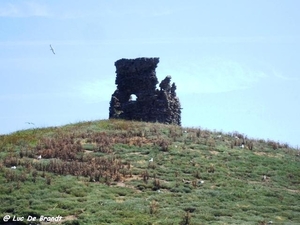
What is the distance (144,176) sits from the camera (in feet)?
73.1

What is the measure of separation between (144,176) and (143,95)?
1734 centimetres

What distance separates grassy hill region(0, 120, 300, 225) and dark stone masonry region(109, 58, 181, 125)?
6.43 m

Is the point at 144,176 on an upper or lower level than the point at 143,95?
lower

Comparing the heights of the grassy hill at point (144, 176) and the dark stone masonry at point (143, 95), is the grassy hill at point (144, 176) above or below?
below

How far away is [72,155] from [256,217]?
32.5 ft

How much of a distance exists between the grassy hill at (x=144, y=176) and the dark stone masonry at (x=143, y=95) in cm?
643

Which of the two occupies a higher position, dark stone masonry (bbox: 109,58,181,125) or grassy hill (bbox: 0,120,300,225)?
dark stone masonry (bbox: 109,58,181,125)

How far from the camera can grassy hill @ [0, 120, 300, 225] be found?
1764cm

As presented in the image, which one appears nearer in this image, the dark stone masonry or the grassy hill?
the grassy hill

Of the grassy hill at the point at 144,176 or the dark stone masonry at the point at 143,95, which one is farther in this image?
the dark stone masonry at the point at 143,95

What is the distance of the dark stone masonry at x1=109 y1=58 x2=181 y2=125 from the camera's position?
39031 millimetres

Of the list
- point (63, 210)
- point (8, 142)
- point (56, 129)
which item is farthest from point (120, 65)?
point (63, 210)

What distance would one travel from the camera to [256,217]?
18094 millimetres

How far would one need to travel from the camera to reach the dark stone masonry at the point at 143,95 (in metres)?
39.0
